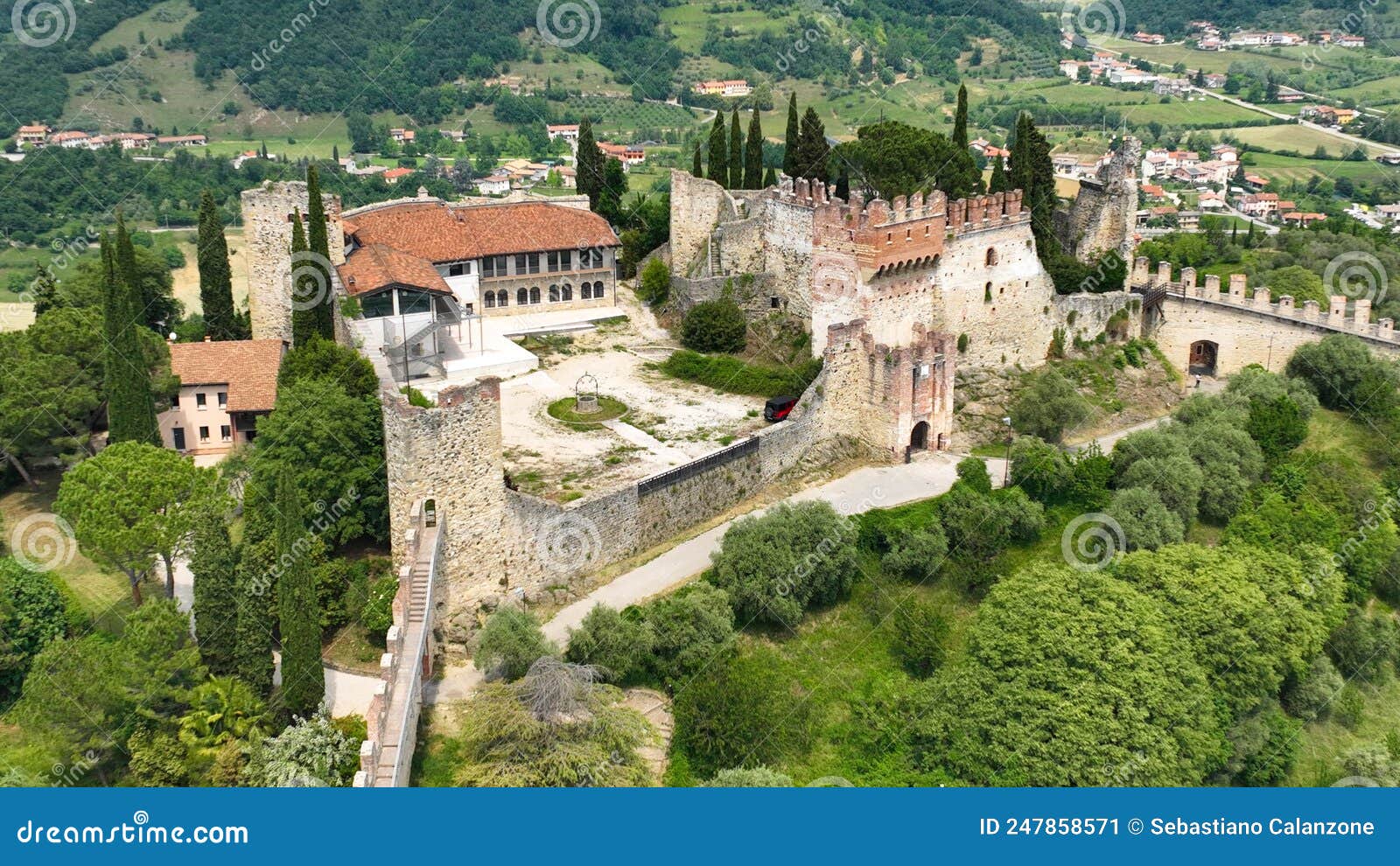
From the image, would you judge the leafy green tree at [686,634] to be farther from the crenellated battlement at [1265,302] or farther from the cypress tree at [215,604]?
the crenellated battlement at [1265,302]

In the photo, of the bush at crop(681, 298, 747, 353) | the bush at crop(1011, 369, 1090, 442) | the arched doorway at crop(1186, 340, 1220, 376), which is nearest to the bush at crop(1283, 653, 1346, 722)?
the bush at crop(1011, 369, 1090, 442)

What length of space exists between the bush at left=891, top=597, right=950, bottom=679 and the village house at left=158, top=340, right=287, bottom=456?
19058 mm

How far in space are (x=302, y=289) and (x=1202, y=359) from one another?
32.7m

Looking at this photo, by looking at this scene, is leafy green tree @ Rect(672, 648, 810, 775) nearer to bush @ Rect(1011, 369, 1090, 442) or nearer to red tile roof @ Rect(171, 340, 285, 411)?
bush @ Rect(1011, 369, 1090, 442)

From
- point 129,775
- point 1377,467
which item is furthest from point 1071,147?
point 129,775

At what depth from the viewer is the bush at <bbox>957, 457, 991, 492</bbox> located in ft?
118

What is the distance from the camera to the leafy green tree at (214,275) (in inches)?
1647

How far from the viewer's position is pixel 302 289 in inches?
1503

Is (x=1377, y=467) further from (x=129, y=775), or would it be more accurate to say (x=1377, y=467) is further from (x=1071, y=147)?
(x=1071, y=147)

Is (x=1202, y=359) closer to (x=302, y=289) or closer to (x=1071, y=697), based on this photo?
(x=1071, y=697)

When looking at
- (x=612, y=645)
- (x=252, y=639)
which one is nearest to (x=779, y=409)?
(x=612, y=645)

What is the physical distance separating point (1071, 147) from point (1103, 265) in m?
61.8

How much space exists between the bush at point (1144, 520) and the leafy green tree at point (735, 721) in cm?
1141

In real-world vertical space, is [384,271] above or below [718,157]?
below
